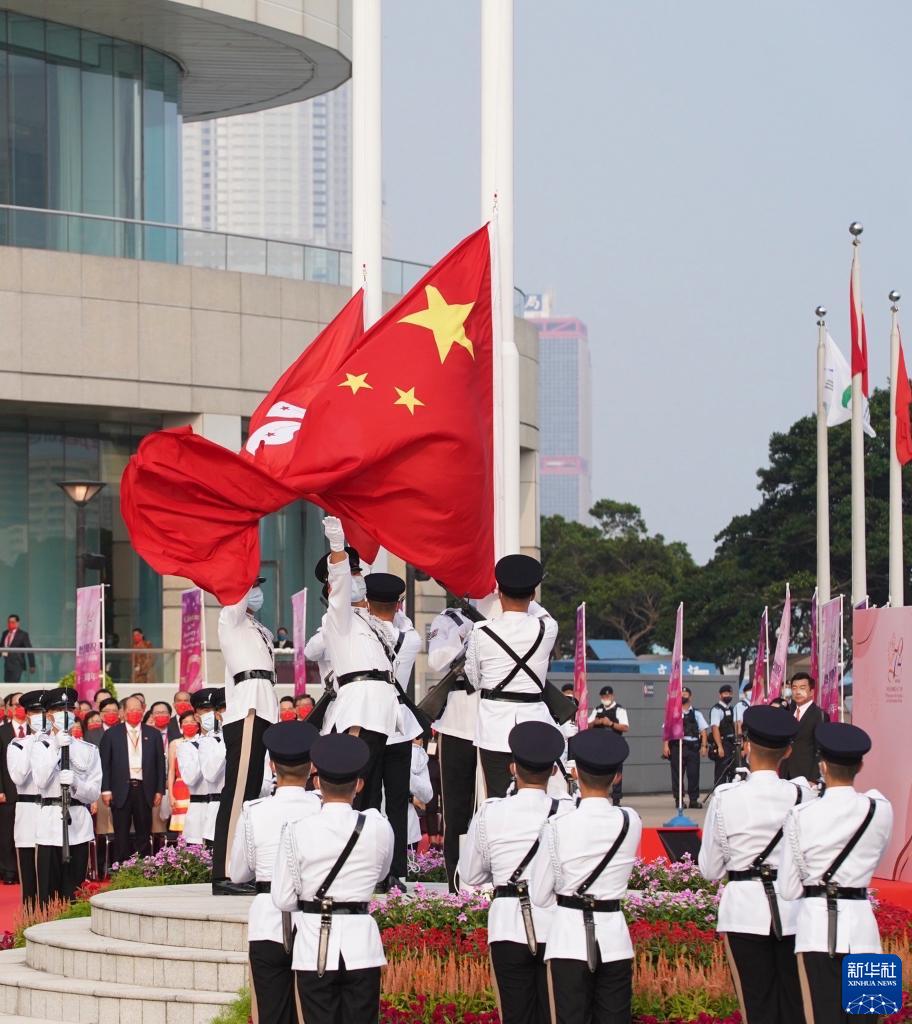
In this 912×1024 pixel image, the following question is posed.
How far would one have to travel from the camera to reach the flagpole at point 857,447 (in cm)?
3141

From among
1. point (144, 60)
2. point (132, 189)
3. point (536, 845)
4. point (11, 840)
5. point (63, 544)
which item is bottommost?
point (11, 840)

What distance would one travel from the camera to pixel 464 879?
892cm

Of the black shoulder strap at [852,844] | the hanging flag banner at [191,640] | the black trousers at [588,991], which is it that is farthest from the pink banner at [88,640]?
the black shoulder strap at [852,844]

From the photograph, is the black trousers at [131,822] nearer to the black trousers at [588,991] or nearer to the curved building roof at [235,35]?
the black trousers at [588,991]

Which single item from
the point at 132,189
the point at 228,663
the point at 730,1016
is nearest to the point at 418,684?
the point at 132,189

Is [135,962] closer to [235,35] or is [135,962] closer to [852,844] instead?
[852,844]

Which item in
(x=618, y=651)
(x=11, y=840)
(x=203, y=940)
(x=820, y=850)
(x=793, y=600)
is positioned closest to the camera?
(x=820, y=850)

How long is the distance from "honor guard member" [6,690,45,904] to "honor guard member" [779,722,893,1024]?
894 centimetres

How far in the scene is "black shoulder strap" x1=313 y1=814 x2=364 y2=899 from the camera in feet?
26.7

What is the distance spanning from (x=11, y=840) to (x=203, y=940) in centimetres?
911

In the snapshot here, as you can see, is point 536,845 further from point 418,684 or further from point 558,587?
point 558,587

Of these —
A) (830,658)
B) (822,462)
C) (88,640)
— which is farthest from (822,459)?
(88,640)

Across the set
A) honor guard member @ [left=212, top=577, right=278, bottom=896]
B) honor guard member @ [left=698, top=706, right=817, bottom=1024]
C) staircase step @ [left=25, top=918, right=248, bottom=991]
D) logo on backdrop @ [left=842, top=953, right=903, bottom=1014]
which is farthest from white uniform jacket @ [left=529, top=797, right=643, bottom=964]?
honor guard member @ [left=212, top=577, right=278, bottom=896]

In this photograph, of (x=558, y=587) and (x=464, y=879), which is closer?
(x=464, y=879)
